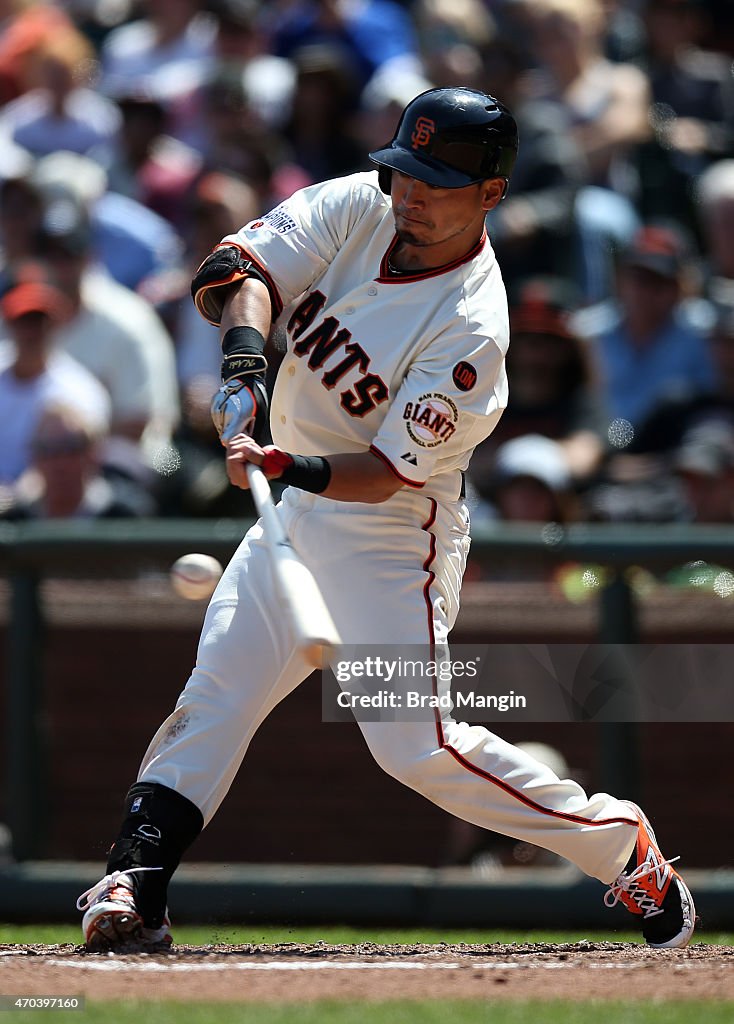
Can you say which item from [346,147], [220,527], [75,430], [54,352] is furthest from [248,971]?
[346,147]

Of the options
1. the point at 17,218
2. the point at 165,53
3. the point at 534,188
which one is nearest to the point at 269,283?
the point at 534,188

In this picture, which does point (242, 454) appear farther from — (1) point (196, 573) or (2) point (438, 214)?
(2) point (438, 214)

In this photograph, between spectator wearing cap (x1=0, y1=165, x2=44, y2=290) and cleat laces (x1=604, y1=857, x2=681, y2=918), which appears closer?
cleat laces (x1=604, y1=857, x2=681, y2=918)

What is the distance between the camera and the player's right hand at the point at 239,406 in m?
3.67

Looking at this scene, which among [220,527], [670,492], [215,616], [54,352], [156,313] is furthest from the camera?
[156,313]

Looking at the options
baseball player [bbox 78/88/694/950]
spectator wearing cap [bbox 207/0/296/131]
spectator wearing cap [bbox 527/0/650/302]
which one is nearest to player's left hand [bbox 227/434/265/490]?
baseball player [bbox 78/88/694/950]

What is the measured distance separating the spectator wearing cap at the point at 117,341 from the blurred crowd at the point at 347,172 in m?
0.01

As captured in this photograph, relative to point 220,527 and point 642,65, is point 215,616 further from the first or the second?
point 642,65

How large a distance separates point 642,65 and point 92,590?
14.5ft

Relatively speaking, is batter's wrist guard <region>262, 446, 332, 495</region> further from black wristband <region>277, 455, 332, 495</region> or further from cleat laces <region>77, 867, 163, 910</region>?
cleat laces <region>77, 867, 163, 910</region>

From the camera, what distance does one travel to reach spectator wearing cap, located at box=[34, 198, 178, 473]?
7.01 metres

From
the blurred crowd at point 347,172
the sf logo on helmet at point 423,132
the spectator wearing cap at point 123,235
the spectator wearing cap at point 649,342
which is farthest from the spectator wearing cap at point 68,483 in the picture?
the sf logo on helmet at point 423,132

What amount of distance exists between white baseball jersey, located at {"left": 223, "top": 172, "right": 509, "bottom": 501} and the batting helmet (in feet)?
0.70

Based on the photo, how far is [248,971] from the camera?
12.2ft
